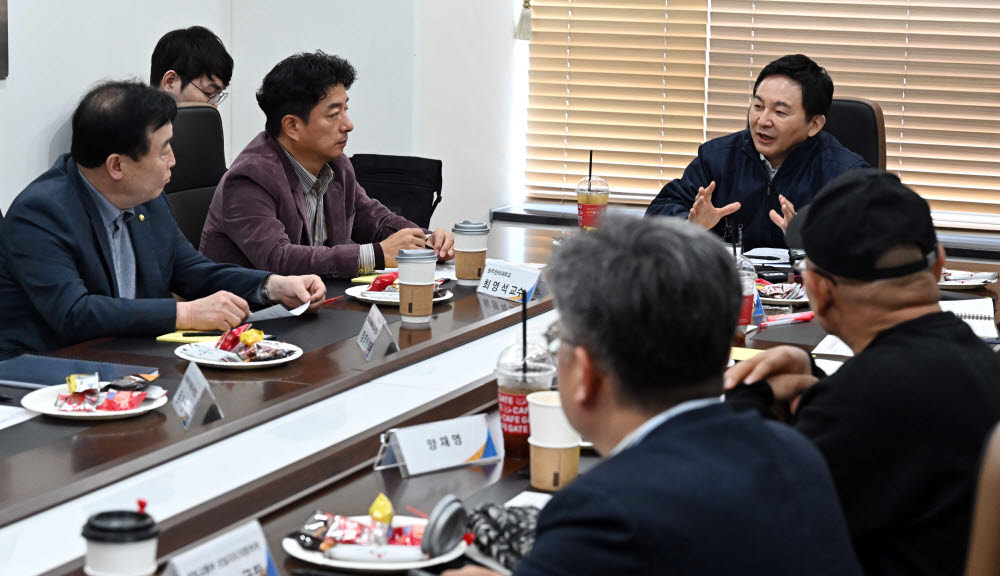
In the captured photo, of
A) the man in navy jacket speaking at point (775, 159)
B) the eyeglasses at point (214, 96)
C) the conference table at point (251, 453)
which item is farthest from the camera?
the eyeglasses at point (214, 96)


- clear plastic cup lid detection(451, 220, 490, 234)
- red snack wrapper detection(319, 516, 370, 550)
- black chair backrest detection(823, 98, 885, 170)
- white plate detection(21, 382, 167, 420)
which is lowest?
red snack wrapper detection(319, 516, 370, 550)

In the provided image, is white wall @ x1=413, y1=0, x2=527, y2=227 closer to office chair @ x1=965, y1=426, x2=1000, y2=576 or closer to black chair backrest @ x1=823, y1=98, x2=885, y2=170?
black chair backrest @ x1=823, y1=98, x2=885, y2=170

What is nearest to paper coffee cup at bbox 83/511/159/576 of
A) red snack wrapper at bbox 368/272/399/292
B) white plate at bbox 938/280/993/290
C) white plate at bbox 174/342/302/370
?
white plate at bbox 174/342/302/370

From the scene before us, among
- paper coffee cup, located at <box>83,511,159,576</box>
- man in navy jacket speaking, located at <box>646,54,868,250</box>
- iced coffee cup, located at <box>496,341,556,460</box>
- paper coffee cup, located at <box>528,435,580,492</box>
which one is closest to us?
paper coffee cup, located at <box>83,511,159,576</box>

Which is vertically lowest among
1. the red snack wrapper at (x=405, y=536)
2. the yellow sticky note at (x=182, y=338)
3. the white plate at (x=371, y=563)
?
the white plate at (x=371, y=563)

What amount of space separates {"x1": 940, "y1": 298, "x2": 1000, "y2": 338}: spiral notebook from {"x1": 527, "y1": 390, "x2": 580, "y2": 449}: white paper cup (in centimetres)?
118

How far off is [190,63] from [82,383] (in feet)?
8.44

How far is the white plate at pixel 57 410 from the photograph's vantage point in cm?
169

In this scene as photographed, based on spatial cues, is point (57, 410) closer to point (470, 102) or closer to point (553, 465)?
point (553, 465)

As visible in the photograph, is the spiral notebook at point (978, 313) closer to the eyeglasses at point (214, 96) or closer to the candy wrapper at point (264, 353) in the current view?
the candy wrapper at point (264, 353)

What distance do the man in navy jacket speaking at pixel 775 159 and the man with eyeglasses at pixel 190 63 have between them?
171cm

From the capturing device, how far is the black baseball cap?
54.2 inches

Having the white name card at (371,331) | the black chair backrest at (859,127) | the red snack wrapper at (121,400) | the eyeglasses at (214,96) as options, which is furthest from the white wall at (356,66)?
the red snack wrapper at (121,400)

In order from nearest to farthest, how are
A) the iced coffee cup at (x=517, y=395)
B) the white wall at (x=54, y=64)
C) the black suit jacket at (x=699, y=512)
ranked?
the black suit jacket at (x=699, y=512) → the iced coffee cup at (x=517, y=395) → the white wall at (x=54, y=64)
